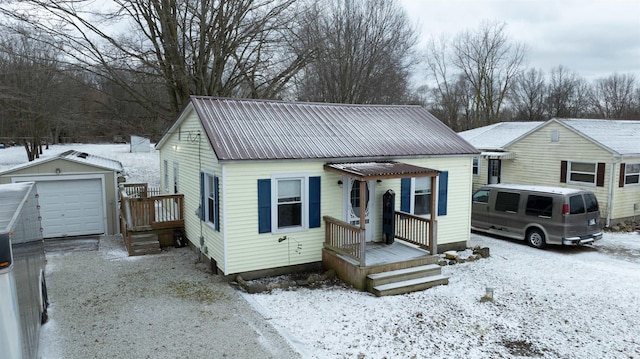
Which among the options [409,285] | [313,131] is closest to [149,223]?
[313,131]

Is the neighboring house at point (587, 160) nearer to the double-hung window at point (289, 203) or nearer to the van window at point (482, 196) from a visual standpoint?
the van window at point (482, 196)

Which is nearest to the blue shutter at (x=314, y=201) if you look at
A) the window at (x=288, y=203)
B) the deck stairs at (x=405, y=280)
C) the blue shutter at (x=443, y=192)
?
the window at (x=288, y=203)

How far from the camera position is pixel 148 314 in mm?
8078

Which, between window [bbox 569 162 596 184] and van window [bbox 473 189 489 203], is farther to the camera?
window [bbox 569 162 596 184]

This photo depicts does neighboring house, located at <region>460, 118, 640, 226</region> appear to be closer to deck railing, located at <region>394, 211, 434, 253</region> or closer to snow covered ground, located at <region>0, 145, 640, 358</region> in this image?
snow covered ground, located at <region>0, 145, 640, 358</region>

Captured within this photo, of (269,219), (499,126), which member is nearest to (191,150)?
(269,219)

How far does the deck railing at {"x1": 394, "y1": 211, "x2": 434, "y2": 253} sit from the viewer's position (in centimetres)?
1076

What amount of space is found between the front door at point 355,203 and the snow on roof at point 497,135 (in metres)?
12.2

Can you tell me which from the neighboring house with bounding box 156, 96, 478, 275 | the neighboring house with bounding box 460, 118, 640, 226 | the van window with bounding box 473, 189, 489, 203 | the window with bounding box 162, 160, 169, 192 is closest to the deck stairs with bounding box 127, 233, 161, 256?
the neighboring house with bounding box 156, 96, 478, 275

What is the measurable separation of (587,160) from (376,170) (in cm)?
1186

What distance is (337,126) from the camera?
12148 mm

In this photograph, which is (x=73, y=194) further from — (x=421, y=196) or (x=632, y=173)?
(x=632, y=173)

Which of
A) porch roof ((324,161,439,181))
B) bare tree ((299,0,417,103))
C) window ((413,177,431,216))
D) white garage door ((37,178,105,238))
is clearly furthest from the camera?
bare tree ((299,0,417,103))

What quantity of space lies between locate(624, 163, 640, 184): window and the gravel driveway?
16012 millimetres
